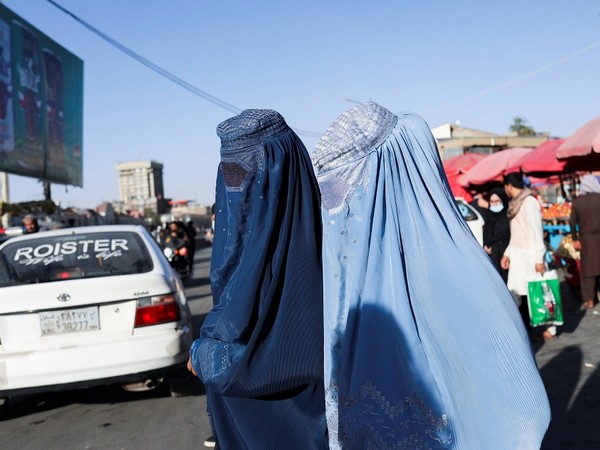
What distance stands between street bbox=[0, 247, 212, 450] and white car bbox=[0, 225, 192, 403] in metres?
0.30

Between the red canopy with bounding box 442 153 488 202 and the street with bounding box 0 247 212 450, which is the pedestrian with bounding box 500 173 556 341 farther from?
the red canopy with bounding box 442 153 488 202

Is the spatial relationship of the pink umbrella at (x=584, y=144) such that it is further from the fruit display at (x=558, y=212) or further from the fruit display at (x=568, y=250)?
the fruit display at (x=558, y=212)

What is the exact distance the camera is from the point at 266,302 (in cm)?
200

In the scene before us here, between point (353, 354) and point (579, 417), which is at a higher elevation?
point (353, 354)

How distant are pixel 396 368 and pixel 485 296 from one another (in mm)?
290

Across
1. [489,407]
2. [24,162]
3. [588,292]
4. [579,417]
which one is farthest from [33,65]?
[489,407]

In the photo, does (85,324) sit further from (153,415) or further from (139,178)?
(139,178)

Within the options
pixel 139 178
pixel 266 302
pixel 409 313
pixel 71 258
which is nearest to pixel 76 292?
pixel 71 258

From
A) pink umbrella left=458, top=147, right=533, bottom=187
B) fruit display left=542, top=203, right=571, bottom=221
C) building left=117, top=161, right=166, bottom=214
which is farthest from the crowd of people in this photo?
building left=117, top=161, right=166, bottom=214

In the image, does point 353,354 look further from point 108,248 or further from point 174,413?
point 108,248

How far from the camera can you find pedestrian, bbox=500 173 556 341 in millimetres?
6543

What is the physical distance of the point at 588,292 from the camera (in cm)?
895

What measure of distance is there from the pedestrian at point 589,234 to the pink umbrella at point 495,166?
6.13 m

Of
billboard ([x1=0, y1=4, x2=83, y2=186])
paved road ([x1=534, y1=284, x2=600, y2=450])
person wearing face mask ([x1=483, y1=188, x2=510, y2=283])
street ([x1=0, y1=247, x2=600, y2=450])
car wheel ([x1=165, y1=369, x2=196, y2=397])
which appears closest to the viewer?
paved road ([x1=534, y1=284, x2=600, y2=450])
